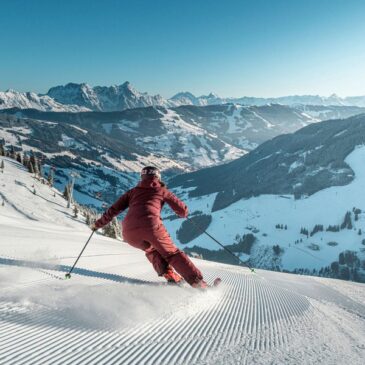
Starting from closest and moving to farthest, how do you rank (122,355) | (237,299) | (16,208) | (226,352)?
(122,355) → (226,352) → (237,299) → (16,208)

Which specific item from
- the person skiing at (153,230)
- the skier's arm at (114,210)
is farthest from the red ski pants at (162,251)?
the skier's arm at (114,210)

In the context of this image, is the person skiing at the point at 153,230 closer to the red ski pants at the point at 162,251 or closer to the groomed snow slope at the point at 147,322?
the red ski pants at the point at 162,251

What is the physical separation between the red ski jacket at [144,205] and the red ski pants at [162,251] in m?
0.15

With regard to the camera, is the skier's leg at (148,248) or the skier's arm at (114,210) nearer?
the skier's leg at (148,248)

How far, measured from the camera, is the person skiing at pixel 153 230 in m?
8.09

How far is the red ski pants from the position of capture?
8.05 m

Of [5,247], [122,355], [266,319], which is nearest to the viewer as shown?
[122,355]

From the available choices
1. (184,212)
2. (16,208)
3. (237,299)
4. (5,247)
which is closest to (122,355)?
(237,299)

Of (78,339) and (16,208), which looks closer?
(78,339)

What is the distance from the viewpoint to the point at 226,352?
4441mm

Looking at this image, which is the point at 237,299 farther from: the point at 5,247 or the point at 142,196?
the point at 5,247

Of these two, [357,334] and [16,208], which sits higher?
[357,334]

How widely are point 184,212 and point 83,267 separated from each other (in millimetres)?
2632

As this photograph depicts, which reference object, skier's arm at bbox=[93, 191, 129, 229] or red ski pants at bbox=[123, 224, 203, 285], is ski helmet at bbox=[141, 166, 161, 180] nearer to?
skier's arm at bbox=[93, 191, 129, 229]
